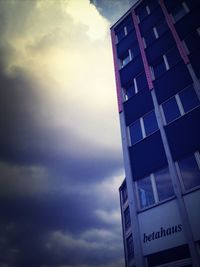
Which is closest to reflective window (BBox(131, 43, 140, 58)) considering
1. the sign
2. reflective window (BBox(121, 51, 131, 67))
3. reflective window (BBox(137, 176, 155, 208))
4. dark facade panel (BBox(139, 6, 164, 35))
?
reflective window (BBox(121, 51, 131, 67))

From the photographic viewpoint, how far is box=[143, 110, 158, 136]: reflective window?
1415cm

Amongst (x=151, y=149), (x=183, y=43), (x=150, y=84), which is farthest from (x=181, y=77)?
(x=151, y=149)

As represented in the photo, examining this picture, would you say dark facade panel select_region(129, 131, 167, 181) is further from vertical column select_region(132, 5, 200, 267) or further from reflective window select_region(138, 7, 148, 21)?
reflective window select_region(138, 7, 148, 21)

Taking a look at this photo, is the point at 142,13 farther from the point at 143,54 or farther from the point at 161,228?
the point at 161,228

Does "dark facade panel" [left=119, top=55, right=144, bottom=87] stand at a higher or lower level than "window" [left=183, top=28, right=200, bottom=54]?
higher

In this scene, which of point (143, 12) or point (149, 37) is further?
point (143, 12)

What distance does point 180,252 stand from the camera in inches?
384

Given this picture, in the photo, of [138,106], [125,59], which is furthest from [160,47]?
[138,106]

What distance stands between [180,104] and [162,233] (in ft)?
23.9

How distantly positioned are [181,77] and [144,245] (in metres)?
10.1

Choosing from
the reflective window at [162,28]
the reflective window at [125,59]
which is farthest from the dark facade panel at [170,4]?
the reflective window at [125,59]

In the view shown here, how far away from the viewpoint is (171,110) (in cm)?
1379

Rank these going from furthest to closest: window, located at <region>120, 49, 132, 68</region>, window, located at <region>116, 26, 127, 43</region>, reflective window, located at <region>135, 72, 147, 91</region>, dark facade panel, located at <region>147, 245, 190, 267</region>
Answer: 1. window, located at <region>116, 26, 127, 43</region>
2. window, located at <region>120, 49, 132, 68</region>
3. reflective window, located at <region>135, 72, 147, 91</region>
4. dark facade panel, located at <region>147, 245, 190, 267</region>

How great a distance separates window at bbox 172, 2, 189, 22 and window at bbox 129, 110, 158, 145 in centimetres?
925
